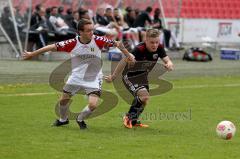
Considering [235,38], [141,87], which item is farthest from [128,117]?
[235,38]

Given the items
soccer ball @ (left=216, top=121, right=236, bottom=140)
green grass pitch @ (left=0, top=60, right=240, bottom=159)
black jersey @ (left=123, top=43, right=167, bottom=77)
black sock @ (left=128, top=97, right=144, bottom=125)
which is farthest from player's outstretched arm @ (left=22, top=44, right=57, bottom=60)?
soccer ball @ (left=216, top=121, right=236, bottom=140)

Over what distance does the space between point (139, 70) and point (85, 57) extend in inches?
43.1

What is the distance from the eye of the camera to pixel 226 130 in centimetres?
1070

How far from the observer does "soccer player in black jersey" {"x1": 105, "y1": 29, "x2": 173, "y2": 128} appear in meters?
12.2

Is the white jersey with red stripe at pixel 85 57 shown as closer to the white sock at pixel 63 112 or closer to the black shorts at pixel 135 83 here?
the white sock at pixel 63 112

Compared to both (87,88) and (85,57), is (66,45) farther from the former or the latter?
(87,88)

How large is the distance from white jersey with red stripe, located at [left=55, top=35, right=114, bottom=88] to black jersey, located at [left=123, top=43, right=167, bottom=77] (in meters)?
0.61

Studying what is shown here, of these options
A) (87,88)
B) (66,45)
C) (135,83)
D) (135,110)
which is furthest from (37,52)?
(135,110)

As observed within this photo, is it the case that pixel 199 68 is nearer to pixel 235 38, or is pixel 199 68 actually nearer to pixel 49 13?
pixel 49 13

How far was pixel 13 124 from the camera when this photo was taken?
12203 mm

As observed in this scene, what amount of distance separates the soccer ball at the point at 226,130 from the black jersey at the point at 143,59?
2.20 m

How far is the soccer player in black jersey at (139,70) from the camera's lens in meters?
12.2

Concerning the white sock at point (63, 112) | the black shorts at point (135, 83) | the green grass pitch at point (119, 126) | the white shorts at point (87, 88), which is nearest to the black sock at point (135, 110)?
the black shorts at point (135, 83)

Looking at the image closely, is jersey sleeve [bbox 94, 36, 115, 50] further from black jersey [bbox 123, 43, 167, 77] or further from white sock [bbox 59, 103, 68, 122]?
white sock [bbox 59, 103, 68, 122]
